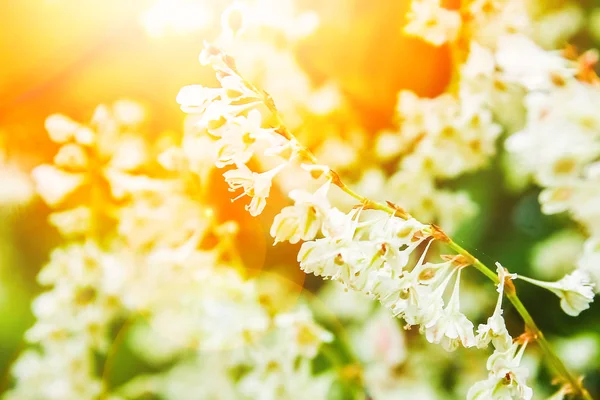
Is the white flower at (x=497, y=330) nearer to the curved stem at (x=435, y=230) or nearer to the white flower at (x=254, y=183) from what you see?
the curved stem at (x=435, y=230)

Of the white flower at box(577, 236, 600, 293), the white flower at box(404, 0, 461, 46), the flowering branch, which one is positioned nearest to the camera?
the flowering branch

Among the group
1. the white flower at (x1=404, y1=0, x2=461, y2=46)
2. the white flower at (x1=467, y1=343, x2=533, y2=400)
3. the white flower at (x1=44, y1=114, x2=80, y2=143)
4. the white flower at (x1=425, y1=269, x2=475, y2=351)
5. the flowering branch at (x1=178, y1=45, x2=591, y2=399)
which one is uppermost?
the white flower at (x1=44, y1=114, x2=80, y2=143)

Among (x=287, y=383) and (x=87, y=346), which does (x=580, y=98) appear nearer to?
(x=287, y=383)

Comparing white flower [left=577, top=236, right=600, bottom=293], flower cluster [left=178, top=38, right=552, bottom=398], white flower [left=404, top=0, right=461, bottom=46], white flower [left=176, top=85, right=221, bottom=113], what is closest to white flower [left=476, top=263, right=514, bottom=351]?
flower cluster [left=178, top=38, right=552, bottom=398]

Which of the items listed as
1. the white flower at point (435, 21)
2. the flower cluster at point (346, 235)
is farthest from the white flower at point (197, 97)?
the white flower at point (435, 21)

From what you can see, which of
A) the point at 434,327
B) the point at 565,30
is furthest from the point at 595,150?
the point at 565,30

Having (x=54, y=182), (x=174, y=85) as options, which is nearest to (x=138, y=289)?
(x=54, y=182)

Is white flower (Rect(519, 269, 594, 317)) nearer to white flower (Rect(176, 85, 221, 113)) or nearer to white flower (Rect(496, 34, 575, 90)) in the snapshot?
white flower (Rect(496, 34, 575, 90))
